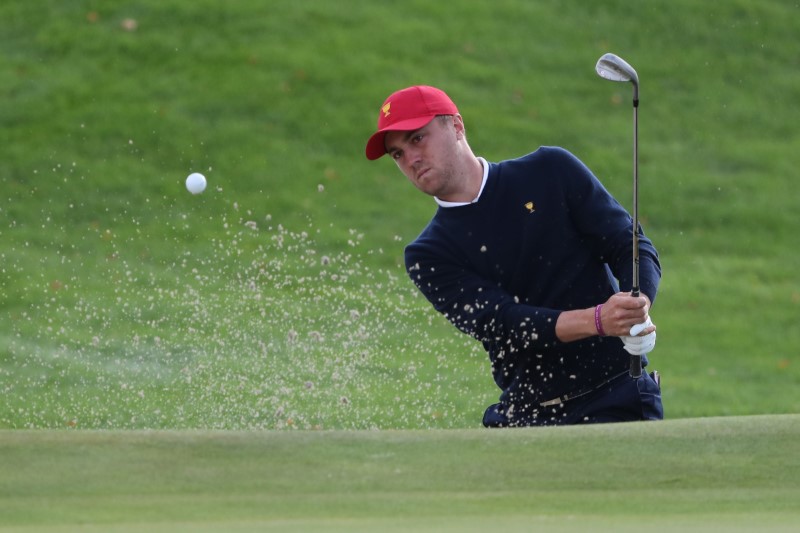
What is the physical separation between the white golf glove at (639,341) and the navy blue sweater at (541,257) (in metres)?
0.26

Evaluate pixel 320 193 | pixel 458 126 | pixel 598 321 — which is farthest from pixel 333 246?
pixel 598 321

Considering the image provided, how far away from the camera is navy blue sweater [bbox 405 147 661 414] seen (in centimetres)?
428

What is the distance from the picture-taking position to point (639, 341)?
3.98 meters

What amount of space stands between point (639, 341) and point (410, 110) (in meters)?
→ 1.01

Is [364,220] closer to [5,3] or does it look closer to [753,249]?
[753,249]

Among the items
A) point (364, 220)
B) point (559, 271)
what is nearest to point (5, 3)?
point (364, 220)

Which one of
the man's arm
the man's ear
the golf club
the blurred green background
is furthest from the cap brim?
the blurred green background

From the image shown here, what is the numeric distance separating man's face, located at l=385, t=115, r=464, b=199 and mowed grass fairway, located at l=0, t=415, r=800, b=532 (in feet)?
3.63

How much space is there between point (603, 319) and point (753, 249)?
6.59 metres

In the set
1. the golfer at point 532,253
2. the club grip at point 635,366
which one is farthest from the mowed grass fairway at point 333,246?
the golfer at point 532,253

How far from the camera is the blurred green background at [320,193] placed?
8.09 m

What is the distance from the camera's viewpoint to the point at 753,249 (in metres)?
10.2

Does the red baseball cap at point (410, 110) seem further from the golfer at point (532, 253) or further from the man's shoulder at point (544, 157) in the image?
the man's shoulder at point (544, 157)

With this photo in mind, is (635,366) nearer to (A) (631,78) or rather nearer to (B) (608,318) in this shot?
(B) (608,318)
